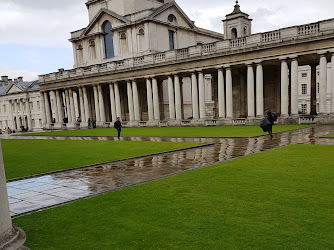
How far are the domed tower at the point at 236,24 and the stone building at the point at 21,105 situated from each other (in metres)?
47.5

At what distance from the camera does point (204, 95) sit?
37531 mm

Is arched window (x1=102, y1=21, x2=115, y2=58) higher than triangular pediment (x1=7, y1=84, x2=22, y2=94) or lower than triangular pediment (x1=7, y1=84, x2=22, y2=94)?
higher

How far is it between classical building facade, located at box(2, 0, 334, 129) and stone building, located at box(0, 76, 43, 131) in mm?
17205

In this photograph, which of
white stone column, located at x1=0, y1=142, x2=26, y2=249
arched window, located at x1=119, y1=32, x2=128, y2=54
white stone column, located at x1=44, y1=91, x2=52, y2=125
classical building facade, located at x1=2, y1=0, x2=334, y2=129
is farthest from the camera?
white stone column, located at x1=44, y1=91, x2=52, y2=125

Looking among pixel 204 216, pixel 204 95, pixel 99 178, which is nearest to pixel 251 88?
pixel 204 95

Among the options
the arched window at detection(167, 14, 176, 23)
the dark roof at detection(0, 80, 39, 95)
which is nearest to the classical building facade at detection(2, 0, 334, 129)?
the arched window at detection(167, 14, 176, 23)

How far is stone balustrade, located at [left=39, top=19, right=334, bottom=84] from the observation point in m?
27.5

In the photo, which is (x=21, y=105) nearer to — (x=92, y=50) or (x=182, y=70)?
(x=92, y=50)

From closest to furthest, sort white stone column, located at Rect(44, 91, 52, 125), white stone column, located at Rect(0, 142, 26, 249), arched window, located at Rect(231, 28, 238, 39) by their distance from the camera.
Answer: white stone column, located at Rect(0, 142, 26, 249) → arched window, located at Rect(231, 28, 238, 39) → white stone column, located at Rect(44, 91, 52, 125)

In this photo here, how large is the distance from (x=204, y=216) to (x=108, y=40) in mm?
51842

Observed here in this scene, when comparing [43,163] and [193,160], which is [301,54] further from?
[43,163]

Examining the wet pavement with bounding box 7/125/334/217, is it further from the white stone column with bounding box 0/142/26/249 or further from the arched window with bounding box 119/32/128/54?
the arched window with bounding box 119/32/128/54

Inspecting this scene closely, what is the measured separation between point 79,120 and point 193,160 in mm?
46008

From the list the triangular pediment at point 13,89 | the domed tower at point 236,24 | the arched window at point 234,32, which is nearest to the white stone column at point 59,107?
the triangular pediment at point 13,89
